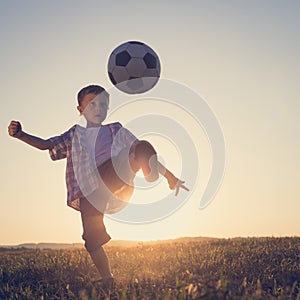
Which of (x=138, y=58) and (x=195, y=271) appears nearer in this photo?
(x=195, y=271)

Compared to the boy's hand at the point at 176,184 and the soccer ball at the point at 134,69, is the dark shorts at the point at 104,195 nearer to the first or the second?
the boy's hand at the point at 176,184

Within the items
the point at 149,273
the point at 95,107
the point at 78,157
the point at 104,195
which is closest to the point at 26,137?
the point at 78,157

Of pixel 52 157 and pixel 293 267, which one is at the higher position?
pixel 52 157

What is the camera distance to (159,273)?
571 cm

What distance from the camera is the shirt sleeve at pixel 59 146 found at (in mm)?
6734

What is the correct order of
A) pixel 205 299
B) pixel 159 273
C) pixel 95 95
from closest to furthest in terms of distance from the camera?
pixel 205 299, pixel 159 273, pixel 95 95

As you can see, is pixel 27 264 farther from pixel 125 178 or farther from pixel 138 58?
pixel 138 58

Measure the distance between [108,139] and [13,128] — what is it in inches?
46.3

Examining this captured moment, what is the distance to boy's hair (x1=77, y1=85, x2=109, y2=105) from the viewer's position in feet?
22.0

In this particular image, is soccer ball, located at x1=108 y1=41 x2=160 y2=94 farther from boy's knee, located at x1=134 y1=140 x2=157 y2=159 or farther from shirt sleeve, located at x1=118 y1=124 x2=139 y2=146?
boy's knee, located at x1=134 y1=140 x2=157 y2=159

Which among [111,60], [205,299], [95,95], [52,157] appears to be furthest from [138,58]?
[205,299]

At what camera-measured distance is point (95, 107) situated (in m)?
6.68

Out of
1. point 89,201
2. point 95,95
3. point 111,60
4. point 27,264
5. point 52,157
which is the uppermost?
point 111,60

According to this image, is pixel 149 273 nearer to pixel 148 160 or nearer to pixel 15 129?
pixel 148 160
